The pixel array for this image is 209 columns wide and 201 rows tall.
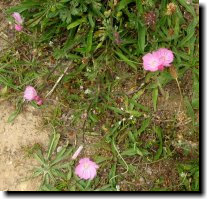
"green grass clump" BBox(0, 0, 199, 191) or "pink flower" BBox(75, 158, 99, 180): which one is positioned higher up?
"green grass clump" BBox(0, 0, 199, 191)

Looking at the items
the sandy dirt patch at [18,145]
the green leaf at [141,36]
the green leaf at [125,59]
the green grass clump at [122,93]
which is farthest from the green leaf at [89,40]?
the sandy dirt patch at [18,145]

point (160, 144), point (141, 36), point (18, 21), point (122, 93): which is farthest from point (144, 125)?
point (18, 21)

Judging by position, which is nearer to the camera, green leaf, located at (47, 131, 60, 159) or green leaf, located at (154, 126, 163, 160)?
green leaf, located at (154, 126, 163, 160)

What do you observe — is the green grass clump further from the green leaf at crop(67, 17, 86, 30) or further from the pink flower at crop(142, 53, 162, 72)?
the pink flower at crop(142, 53, 162, 72)

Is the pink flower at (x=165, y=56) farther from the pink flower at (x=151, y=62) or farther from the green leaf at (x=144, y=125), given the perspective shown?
the green leaf at (x=144, y=125)

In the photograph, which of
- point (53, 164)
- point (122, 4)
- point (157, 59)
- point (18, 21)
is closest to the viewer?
point (157, 59)

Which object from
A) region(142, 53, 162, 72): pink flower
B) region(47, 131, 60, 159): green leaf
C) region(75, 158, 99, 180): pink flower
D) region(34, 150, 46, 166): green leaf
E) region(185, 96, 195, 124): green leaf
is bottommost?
region(75, 158, 99, 180): pink flower

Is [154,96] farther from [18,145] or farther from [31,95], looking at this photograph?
[18,145]

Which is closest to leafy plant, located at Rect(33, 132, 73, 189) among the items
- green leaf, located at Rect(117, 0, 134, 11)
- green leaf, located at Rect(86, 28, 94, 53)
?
green leaf, located at Rect(86, 28, 94, 53)
